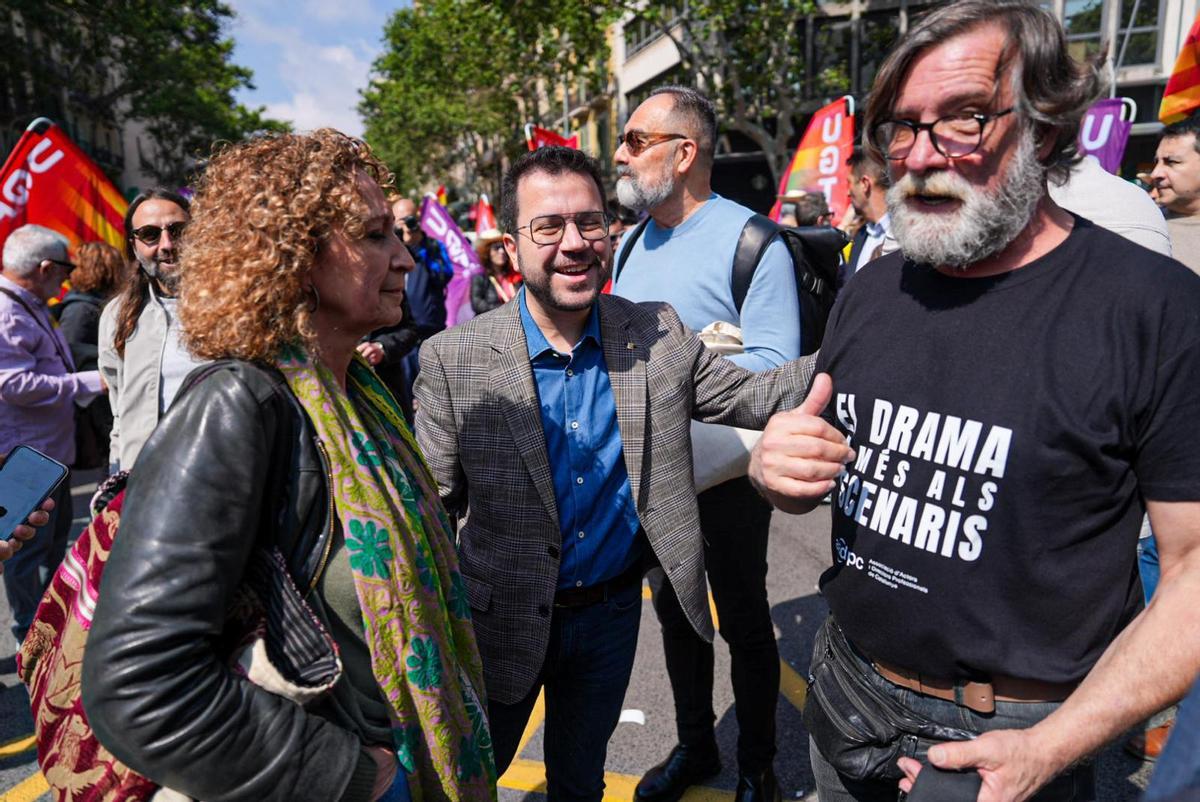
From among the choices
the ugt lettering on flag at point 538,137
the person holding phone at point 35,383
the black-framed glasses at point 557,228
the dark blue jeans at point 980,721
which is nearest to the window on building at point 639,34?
the ugt lettering on flag at point 538,137

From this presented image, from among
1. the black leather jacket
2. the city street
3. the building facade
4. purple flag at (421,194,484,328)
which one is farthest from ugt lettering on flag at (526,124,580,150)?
the building facade

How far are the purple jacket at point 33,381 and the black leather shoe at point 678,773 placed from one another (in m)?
3.00

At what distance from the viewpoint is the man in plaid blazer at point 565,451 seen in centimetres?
196

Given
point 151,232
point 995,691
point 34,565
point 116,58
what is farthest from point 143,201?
point 116,58

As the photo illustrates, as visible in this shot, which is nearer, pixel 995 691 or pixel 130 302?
pixel 995 691

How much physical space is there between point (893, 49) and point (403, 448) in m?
1.29

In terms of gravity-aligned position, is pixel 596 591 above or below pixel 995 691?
below

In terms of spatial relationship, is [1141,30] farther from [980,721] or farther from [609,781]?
[980,721]

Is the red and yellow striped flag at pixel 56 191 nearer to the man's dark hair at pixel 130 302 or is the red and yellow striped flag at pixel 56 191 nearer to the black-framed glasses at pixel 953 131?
the man's dark hair at pixel 130 302

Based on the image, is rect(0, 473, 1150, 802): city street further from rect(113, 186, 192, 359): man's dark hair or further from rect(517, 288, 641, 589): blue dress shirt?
rect(113, 186, 192, 359): man's dark hair

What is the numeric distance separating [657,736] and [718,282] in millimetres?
1838

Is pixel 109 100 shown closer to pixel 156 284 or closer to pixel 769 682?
pixel 156 284

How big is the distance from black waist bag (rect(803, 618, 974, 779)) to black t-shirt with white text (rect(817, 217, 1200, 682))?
0.09 meters

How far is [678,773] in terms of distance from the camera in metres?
2.70
